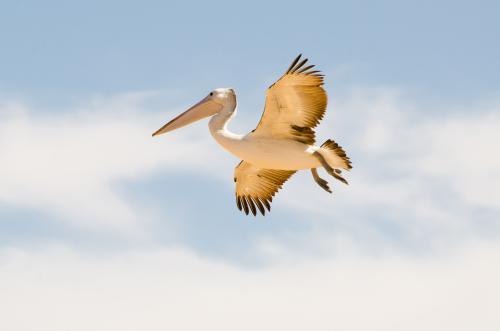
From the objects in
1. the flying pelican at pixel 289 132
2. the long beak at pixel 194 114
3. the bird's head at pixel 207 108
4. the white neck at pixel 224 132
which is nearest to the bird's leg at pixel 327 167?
the flying pelican at pixel 289 132

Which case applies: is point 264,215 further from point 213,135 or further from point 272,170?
point 213,135

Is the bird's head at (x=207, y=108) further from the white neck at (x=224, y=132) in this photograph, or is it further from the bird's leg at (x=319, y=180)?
the bird's leg at (x=319, y=180)

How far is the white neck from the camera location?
2648cm

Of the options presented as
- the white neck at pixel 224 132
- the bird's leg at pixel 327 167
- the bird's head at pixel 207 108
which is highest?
the bird's head at pixel 207 108

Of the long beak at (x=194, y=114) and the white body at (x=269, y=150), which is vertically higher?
the long beak at (x=194, y=114)

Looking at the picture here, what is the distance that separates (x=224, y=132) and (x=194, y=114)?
167 centimetres

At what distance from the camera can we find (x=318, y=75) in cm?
2584

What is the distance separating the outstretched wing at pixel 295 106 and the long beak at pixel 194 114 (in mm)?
1434

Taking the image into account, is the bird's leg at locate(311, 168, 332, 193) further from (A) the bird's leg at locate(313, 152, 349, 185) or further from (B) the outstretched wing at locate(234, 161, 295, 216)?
(B) the outstretched wing at locate(234, 161, 295, 216)

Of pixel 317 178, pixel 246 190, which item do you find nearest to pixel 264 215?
pixel 246 190

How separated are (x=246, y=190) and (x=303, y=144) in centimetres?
297

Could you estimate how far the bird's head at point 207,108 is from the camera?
89.6 ft

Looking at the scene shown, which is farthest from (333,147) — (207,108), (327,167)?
(207,108)

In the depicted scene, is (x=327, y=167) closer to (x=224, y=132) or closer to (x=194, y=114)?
(x=224, y=132)
